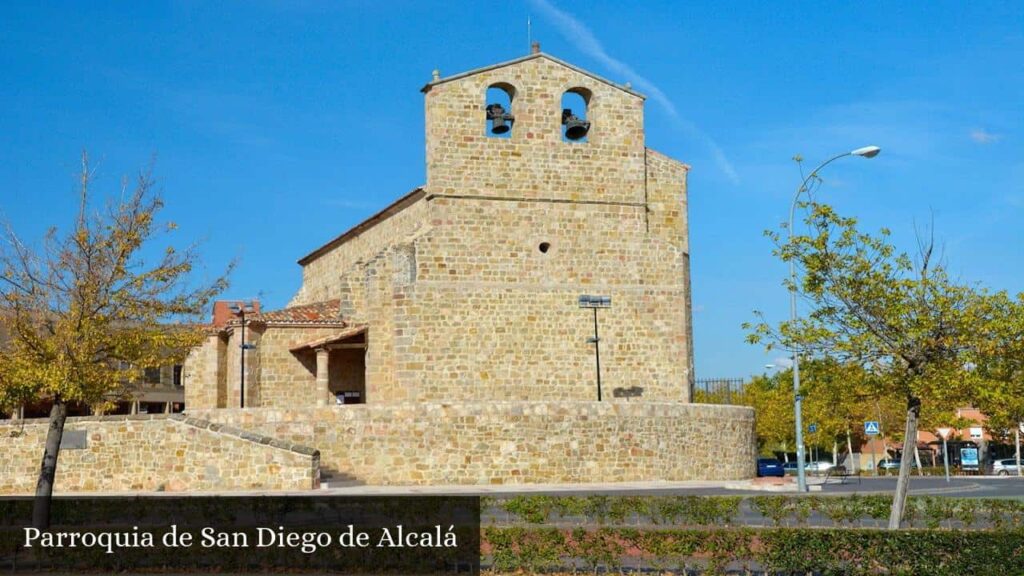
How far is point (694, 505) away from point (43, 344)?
10.2 m

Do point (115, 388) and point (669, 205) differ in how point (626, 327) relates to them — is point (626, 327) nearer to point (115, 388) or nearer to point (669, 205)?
point (669, 205)

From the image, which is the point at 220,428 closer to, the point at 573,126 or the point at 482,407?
the point at 482,407

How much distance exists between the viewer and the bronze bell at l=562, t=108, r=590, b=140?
3484 centimetres

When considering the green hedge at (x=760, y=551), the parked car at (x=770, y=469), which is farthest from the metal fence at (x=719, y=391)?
the green hedge at (x=760, y=551)

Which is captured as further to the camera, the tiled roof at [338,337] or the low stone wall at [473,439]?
the tiled roof at [338,337]

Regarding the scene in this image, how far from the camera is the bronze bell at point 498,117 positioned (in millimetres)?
34125

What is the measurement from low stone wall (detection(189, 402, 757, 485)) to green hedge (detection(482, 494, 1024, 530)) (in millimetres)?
10865

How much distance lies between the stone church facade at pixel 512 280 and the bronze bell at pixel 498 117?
0.29 metres

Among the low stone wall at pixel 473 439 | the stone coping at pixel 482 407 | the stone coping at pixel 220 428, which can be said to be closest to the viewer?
the stone coping at pixel 220 428

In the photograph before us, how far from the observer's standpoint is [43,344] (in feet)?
55.3

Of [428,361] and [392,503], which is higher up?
[428,361]

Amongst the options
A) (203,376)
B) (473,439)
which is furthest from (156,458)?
(203,376)

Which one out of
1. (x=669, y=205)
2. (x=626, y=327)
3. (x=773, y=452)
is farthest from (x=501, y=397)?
(x=773, y=452)

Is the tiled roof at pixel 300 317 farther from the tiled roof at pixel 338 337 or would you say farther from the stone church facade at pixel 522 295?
the tiled roof at pixel 338 337
